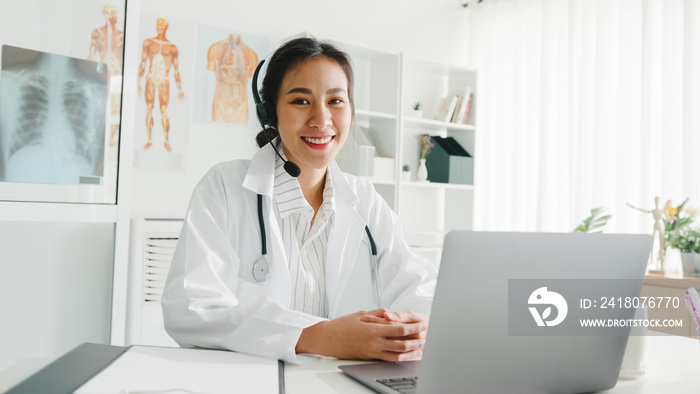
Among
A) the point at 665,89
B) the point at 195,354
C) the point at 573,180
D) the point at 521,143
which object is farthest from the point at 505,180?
the point at 195,354

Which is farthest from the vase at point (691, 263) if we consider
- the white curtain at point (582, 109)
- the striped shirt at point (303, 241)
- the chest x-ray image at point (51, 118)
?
the chest x-ray image at point (51, 118)

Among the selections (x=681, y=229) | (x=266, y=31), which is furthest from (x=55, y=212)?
(x=681, y=229)

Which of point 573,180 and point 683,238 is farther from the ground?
point 573,180

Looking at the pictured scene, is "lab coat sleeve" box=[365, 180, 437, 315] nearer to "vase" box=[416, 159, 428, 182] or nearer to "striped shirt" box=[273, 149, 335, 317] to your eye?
"striped shirt" box=[273, 149, 335, 317]

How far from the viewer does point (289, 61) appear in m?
1.44

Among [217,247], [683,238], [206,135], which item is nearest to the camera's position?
[217,247]

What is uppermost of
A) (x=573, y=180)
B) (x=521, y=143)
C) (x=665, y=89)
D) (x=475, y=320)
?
(x=665, y=89)

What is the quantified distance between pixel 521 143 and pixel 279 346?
9.58 feet

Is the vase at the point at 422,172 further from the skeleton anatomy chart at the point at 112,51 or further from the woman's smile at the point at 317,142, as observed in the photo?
the woman's smile at the point at 317,142

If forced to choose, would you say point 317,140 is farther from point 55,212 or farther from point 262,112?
point 55,212

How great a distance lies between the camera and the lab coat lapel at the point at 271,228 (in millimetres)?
1256

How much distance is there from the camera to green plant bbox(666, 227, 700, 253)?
2.44 metres

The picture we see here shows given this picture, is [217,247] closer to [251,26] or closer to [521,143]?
[251,26]

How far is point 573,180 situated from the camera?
126 inches
